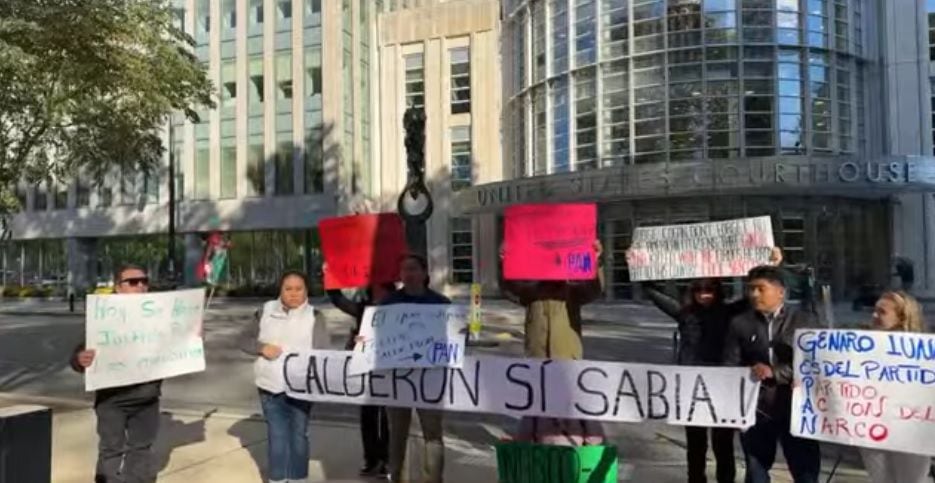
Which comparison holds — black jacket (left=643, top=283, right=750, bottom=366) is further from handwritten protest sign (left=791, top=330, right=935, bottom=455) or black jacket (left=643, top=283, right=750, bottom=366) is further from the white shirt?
the white shirt

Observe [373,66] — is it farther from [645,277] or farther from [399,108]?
[645,277]

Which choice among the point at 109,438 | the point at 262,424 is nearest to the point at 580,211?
the point at 109,438

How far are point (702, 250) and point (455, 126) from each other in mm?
35671

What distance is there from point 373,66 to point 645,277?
130 feet

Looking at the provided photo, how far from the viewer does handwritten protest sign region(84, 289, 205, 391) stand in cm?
539

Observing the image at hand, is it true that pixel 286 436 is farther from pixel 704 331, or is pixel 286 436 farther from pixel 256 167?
pixel 256 167

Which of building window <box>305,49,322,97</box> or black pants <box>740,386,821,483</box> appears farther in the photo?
building window <box>305,49,322,97</box>

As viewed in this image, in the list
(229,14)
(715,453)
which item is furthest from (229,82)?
(715,453)

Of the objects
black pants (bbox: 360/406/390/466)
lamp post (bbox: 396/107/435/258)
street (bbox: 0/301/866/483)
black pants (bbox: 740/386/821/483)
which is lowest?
street (bbox: 0/301/866/483)

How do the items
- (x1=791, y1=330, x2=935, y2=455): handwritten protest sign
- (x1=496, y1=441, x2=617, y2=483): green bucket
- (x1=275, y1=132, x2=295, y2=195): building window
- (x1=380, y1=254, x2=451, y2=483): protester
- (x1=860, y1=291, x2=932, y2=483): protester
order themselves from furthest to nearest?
1. (x1=275, y1=132, x2=295, y2=195): building window
2. (x1=380, y1=254, x2=451, y2=483): protester
3. (x1=496, y1=441, x2=617, y2=483): green bucket
4. (x1=860, y1=291, x2=932, y2=483): protester
5. (x1=791, y1=330, x2=935, y2=455): handwritten protest sign

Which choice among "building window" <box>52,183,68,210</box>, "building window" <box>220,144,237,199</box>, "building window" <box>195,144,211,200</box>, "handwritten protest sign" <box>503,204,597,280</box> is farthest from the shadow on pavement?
"building window" <box>52,183,68,210</box>

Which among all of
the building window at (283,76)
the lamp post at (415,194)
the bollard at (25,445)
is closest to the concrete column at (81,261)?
the building window at (283,76)

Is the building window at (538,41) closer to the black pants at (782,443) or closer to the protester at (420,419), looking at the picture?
the protester at (420,419)

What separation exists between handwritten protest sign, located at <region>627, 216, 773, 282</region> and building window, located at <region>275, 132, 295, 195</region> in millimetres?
36550
